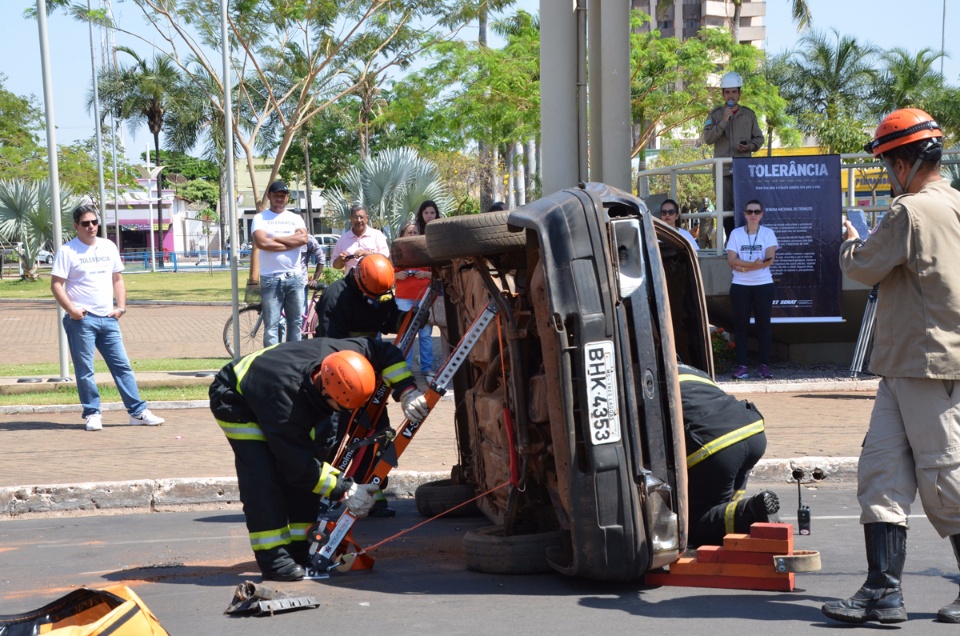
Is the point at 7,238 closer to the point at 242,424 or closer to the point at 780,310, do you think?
the point at 780,310

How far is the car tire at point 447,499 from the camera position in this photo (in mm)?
6547

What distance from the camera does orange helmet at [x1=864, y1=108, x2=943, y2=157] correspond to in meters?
4.29

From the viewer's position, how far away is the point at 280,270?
36.9ft

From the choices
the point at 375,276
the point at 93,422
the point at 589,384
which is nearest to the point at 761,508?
the point at 589,384

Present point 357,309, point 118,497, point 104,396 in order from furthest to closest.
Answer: point 104,396
point 118,497
point 357,309

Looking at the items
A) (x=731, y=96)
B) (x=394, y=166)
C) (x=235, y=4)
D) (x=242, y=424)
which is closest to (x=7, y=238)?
(x=235, y=4)

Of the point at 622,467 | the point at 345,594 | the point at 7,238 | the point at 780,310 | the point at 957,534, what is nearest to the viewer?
the point at 957,534

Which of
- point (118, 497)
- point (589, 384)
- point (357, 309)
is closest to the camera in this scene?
point (589, 384)

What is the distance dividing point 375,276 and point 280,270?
16.0 ft

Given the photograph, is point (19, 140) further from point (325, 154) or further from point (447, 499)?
point (447, 499)

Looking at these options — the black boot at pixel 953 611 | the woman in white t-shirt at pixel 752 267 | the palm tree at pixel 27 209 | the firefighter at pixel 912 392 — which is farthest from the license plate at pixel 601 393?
the palm tree at pixel 27 209

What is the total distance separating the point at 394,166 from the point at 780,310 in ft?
46.1

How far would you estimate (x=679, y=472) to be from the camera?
461 centimetres

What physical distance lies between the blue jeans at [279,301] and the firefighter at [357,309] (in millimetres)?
4380
